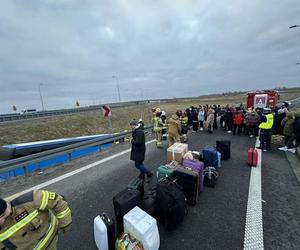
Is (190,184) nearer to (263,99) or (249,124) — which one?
(249,124)

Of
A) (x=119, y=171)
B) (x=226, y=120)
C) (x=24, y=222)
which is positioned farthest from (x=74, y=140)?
(x=226, y=120)

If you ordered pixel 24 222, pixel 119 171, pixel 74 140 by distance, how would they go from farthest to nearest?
pixel 74 140, pixel 119 171, pixel 24 222

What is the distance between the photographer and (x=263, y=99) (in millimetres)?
14914

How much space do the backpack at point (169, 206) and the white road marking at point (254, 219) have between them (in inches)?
46.5

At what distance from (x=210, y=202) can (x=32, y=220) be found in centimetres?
358

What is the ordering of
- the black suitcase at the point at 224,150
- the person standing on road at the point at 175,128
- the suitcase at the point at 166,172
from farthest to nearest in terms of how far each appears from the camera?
the person standing on road at the point at 175,128 → the black suitcase at the point at 224,150 → the suitcase at the point at 166,172

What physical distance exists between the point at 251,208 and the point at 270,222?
433 millimetres

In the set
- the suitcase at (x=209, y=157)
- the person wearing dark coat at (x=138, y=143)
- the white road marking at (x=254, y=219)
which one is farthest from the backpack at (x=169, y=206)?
the suitcase at (x=209, y=157)

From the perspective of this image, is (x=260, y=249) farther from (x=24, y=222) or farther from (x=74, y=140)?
(x=74, y=140)

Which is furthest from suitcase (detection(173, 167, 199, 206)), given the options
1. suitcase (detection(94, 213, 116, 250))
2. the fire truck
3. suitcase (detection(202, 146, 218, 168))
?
the fire truck

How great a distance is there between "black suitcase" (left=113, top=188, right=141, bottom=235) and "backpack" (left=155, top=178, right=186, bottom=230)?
0.43 m

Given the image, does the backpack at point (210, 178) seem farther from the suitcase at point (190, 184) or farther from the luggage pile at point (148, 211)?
the suitcase at point (190, 184)

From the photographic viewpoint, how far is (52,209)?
1.91 m

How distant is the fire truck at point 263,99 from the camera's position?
14539mm
